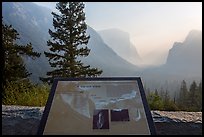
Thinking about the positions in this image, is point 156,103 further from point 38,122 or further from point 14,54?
point 14,54

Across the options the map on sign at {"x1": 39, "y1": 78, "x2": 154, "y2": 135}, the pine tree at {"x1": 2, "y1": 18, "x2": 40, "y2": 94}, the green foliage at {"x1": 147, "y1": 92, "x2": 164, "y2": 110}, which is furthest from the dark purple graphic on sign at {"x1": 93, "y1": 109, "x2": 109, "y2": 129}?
the pine tree at {"x1": 2, "y1": 18, "x2": 40, "y2": 94}

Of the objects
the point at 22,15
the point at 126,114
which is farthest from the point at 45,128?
the point at 22,15

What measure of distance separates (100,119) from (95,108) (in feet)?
0.47

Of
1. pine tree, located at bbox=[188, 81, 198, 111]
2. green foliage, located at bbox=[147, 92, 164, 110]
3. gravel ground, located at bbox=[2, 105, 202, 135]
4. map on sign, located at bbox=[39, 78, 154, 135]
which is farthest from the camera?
pine tree, located at bbox=[188, 81, 198, 111]

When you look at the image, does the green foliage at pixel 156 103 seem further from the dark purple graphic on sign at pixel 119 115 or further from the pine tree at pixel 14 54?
the pine tree at pixel 14 54

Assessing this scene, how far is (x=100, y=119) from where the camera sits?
2.64 meters

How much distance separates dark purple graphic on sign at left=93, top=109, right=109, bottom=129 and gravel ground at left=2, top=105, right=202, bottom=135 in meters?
0.95

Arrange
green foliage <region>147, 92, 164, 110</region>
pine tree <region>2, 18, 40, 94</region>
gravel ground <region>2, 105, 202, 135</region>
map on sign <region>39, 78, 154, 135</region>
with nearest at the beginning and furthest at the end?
1. map on sign <region>39, 78, 154, 135</region>
2. gravel ground <region>2, 105, 202, 135</region>
3. green foliage <region>147, 92, 164, 110</region>
4. pine tree <region>2, 18, 40, 94</region>

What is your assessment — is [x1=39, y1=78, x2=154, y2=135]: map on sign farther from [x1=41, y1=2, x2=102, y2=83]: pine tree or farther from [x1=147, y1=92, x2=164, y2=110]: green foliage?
[x1=41, y1=2, x2=102, y2=83]: pine tree

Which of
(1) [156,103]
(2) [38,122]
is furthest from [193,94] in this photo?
(2) [38,122]

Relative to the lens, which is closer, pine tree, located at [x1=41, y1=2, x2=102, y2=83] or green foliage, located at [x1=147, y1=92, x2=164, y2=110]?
green foliage, located at [x1=147, y1=92, x2=164, y2=110]

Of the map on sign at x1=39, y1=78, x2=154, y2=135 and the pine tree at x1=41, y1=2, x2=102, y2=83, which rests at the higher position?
the pine tree at x1=41, y1=2, x2=102, y2=83

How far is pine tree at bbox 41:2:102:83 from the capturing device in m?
22.5

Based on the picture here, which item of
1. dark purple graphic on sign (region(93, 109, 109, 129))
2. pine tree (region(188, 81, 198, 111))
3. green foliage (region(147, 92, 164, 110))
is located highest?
pine tree (region(188, 81, 198, 111))
